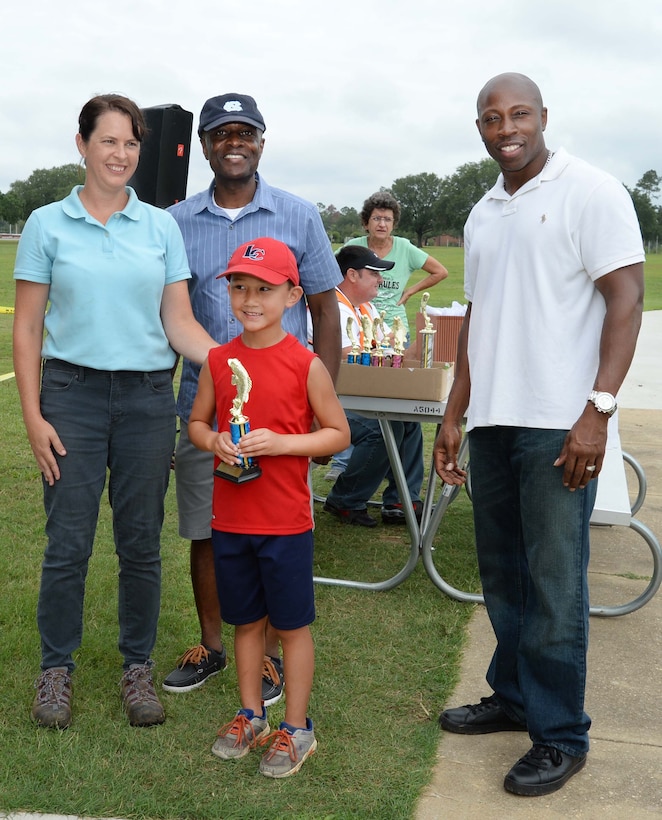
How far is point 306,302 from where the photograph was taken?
361cm

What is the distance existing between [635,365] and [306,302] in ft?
35.7

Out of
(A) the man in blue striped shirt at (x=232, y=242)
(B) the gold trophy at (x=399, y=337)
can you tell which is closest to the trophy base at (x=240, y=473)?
(A) the man in blue striped shirt at (x=232, y=242)

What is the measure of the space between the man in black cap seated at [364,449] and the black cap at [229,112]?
6.78 ft

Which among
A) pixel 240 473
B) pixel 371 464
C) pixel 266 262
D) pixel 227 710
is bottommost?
pixel 227 710

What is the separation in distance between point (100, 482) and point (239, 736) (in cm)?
99

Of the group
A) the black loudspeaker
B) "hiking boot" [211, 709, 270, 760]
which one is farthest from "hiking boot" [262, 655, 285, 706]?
the black loudspeaker

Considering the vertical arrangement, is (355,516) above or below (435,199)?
below

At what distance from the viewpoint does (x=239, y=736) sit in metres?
3.13

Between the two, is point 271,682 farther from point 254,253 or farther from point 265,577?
point 254,253

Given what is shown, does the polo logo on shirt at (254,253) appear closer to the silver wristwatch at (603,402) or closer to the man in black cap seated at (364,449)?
the silver wristwatch at (603,402)

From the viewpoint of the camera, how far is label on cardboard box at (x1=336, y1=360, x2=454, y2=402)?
4480 millimetres

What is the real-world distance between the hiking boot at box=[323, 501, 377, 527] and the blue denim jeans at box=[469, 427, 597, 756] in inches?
109

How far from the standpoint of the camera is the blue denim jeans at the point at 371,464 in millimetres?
5785

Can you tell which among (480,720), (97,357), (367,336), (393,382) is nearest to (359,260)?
(367,336)
